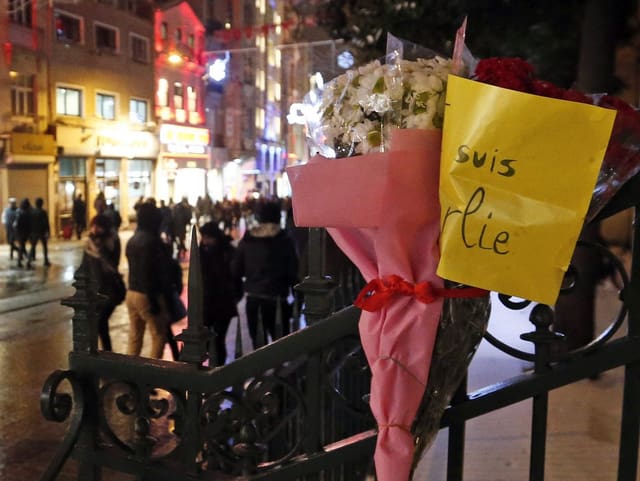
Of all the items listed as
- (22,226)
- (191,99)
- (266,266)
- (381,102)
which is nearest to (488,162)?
(381,102)

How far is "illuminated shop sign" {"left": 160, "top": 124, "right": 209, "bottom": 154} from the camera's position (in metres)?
31.9

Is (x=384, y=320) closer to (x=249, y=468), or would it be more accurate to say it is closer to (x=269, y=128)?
(x=249, y=468)

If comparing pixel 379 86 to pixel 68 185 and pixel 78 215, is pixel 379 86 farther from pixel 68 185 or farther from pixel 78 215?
pixel 68 185

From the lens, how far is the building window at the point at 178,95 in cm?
3316

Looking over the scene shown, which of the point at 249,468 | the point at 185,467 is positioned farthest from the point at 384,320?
the point at 185,467

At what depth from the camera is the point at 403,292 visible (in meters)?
1.79

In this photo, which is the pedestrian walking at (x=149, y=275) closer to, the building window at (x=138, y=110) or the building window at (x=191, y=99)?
the building window at (x=138, y=110)

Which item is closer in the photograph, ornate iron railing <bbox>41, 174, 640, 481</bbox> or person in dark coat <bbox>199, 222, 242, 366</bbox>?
ornate iron railing <bbox>41, 174, 640, 481</bbox>

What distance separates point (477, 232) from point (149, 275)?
5.12 meters

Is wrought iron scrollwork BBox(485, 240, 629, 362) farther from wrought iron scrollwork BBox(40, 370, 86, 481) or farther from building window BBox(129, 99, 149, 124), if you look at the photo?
building window BBox(129, 99, 149, 124)

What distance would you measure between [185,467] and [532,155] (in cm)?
174

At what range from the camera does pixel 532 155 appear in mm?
1580

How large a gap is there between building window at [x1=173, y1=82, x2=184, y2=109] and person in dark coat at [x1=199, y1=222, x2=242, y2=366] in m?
28.3

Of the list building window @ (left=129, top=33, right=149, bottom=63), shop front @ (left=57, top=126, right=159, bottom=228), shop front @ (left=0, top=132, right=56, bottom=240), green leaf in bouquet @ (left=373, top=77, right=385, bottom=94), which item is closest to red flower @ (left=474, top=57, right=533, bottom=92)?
green leaf in bouquet @ (left=373, top=77, right=385, bottom=94)
